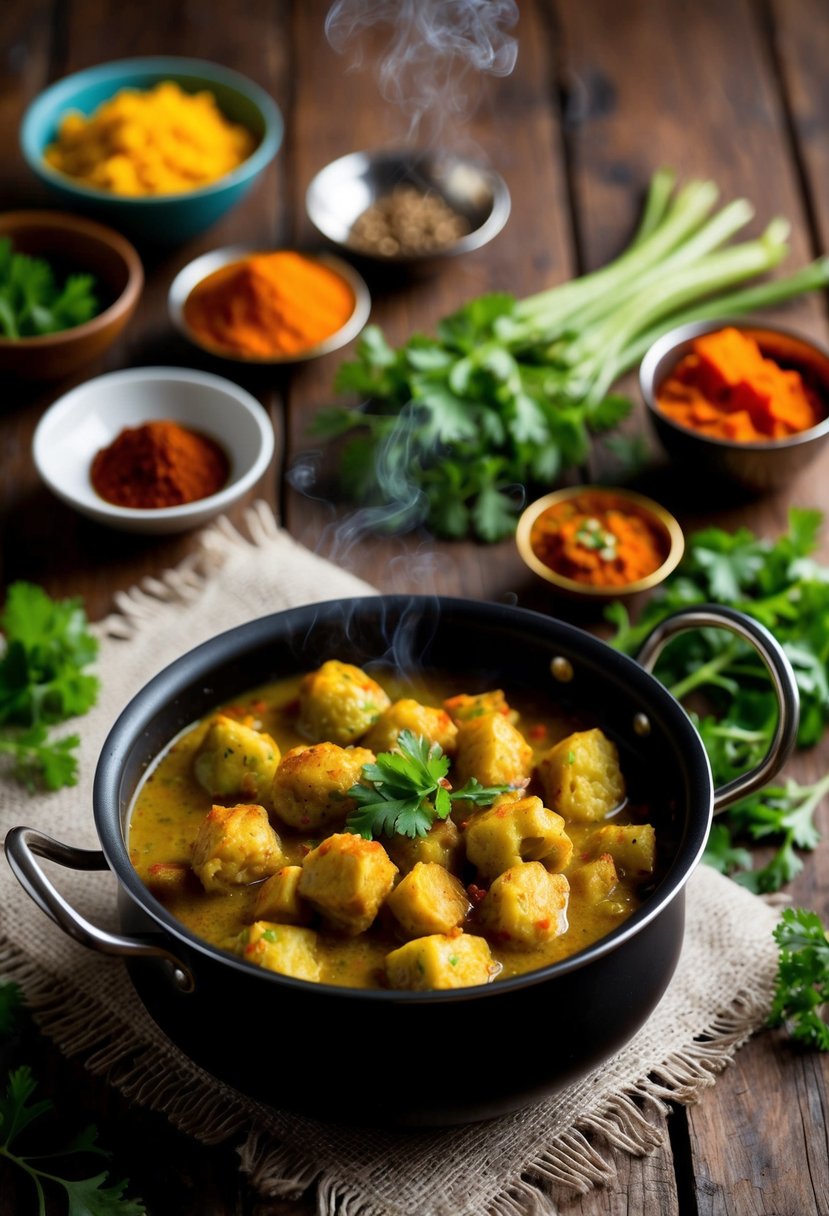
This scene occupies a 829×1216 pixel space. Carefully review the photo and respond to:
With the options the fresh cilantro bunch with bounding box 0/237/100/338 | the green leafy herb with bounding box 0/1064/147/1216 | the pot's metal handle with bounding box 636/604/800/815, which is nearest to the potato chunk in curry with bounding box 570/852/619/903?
the pot's metal handle with bounding box 636/604/800/815

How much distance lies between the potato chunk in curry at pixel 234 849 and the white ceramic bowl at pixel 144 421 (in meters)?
1.45

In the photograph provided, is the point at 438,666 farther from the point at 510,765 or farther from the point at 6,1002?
the point at 6,1002

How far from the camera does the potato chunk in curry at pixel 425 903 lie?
2326 mm

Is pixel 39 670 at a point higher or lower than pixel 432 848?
higher

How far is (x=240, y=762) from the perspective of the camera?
2656 mm

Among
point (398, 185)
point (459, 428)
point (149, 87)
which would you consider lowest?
point (459, 428)

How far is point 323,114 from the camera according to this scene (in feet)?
18.1

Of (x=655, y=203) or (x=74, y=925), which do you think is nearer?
(x=74, y=925)

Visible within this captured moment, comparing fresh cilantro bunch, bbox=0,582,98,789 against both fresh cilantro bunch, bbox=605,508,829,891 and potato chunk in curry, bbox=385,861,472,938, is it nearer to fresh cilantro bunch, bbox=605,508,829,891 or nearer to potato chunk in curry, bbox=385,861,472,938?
potato chunk in curry, bbox=385,861,472,938

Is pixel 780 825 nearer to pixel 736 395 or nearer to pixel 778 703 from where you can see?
→ pixel 778 703

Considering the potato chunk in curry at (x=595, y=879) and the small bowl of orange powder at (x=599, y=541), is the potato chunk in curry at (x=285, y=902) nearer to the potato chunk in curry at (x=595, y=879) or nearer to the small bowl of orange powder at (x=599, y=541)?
the potato chunk in curry at (x=595, y=879)

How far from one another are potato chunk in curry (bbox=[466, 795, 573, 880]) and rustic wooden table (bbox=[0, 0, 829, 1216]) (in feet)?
1.94

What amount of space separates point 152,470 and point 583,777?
177 cm

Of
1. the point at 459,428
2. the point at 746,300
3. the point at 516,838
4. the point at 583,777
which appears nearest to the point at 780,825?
the point at 583,777
